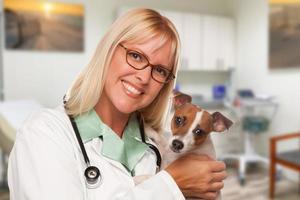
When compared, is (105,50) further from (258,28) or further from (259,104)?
(258,28)

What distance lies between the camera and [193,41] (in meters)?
4.19

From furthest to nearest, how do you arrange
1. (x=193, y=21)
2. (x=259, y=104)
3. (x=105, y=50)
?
(x=193, y=21) → (x=259, y=104) → (x=105, y=50)

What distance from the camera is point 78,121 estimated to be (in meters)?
0.83

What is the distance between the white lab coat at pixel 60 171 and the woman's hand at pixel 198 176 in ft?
0.10

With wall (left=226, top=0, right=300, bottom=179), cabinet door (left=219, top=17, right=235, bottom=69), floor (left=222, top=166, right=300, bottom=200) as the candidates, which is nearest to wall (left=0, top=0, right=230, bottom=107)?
cabinet door (left=219, top=17, right=235, bottom=69)

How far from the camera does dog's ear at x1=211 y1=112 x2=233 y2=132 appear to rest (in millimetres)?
769

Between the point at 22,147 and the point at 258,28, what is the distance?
13.1 ft

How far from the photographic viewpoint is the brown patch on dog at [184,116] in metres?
0.87

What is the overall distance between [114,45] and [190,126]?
0.33 m

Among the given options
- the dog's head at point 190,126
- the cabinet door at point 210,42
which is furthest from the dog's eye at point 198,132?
the cabinet door at point 210,42

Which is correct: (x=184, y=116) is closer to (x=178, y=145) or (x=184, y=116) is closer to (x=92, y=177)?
(x=178, y=145)

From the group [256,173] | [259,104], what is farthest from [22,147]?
[256,173]

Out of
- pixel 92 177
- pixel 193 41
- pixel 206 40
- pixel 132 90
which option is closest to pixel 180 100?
pixel 132 90

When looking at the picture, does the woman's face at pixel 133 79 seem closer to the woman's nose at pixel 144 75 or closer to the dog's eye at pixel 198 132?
the woman's nose at pixel 144 75
